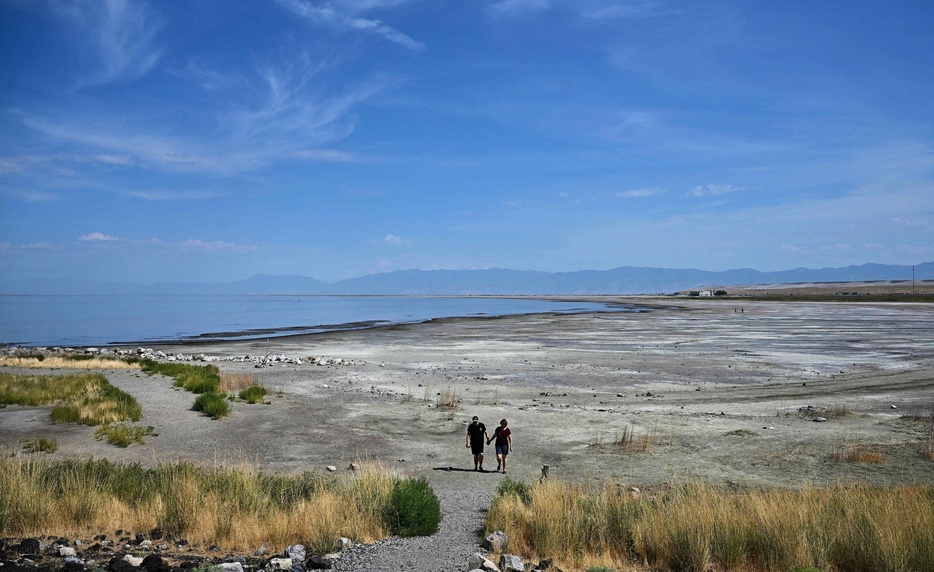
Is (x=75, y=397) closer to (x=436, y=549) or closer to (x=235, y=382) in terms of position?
(x=235, y=382)

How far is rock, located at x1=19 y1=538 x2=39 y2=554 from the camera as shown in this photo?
9359mm

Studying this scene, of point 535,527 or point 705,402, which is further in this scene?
point 705,402

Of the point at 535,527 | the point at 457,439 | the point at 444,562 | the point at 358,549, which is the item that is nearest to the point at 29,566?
the point at 358,549

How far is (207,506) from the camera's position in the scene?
35.3 ft

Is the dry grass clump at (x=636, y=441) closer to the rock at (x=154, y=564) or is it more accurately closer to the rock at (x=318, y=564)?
the rock at (x=318, y=564)

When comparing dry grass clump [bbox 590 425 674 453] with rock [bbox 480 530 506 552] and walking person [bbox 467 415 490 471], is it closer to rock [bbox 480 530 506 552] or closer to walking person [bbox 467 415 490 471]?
walking person [bbox 467 415 490 471]

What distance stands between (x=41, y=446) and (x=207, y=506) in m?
9.18

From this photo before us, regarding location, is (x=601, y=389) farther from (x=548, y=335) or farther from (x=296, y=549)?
(x=548, y=335)

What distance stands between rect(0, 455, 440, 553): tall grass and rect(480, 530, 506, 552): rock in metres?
1.38

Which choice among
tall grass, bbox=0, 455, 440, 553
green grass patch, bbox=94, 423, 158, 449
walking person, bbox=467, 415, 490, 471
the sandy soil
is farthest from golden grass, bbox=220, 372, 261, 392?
tall grass, bbox=0, 455, 440, 553

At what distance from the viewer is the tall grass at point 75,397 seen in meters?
20.5

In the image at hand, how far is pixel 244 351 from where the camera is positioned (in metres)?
49.3

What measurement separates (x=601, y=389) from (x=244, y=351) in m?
31.3

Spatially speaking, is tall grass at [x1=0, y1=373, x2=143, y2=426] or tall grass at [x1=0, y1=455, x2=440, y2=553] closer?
tall grass at [x1=0, y1=455, x2=440, y2=553]
